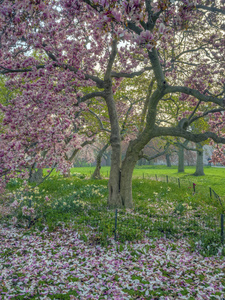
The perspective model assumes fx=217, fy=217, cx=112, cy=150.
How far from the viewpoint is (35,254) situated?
241 inches

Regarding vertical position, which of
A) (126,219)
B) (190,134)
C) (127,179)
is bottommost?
(126,219)

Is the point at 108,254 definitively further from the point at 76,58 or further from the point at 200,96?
the point at 76,58

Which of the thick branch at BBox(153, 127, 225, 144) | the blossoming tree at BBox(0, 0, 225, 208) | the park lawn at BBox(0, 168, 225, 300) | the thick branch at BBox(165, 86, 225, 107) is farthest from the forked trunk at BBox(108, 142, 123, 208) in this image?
the thick branch at BBox(165, 86, 225, 107)

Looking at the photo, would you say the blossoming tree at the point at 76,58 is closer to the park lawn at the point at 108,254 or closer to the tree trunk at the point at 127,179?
the tree trunk at the point at 127,179

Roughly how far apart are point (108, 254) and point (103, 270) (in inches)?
30.8

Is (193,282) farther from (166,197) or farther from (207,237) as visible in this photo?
(166,197)

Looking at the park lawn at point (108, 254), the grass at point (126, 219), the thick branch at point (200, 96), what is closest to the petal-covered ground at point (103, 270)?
the park lawn at point (108, 254)

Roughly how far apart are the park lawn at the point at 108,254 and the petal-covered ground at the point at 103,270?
0.7 inches

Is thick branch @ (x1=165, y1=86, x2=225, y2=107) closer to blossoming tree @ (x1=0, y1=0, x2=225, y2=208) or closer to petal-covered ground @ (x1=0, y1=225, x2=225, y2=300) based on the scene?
blossoming tree @ (x1=0, y1=0, x2=225, y2=208)

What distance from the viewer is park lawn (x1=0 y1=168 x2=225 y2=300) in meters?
4.63

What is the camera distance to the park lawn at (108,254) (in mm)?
4633

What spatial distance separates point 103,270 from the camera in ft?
17.8

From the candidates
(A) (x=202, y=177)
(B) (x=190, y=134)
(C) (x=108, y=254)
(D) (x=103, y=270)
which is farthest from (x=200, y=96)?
(A) (x=202, y=177)

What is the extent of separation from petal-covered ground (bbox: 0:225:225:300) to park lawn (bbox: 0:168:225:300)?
18mm
